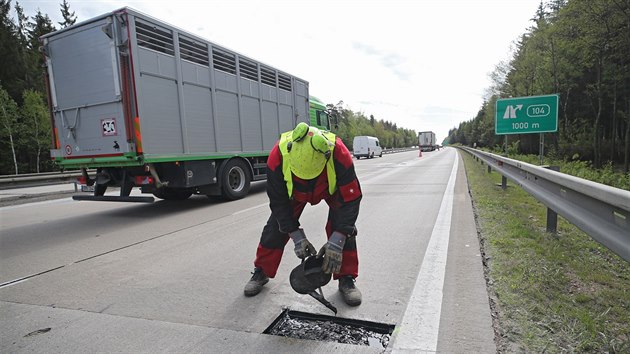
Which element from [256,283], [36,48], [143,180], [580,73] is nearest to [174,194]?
[143,180]

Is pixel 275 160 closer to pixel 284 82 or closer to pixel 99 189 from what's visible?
pixel 99 189

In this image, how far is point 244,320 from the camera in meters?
2.54

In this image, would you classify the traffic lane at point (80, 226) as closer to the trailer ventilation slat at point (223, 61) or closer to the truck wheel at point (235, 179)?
the truck wheel at point (235, 179)

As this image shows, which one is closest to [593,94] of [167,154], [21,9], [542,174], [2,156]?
[542,174]

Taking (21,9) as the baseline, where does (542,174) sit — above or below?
below

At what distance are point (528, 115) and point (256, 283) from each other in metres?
7.95

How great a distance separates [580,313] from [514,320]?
1.50ft

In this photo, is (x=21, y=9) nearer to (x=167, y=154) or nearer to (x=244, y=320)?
(x=167, y=154)

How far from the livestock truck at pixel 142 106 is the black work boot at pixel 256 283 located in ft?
14.1

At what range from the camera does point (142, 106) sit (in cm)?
634

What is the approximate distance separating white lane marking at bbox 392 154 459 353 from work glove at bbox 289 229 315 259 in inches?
32.5

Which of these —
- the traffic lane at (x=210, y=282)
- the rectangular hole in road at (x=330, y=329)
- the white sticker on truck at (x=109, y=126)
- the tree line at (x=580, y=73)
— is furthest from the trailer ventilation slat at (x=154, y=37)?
the tree line at (x=580, y=73)

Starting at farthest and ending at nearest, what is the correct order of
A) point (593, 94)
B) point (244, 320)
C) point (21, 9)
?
point (21, 9), point (593, 94), point (244, 320)

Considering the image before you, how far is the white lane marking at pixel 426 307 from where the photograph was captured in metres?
2.15
